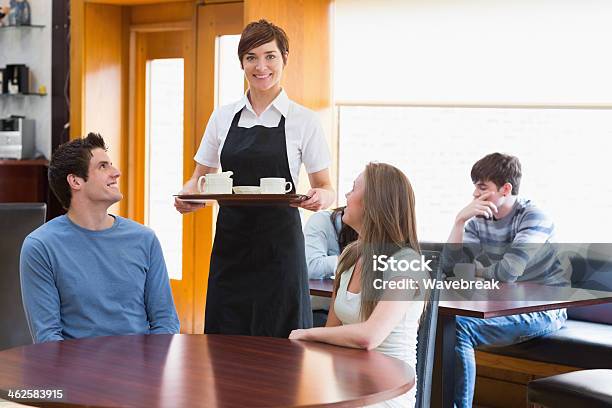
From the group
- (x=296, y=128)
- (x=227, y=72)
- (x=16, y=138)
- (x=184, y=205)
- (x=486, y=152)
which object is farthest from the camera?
(x=16, y=138)

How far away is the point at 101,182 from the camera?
9.78 feet

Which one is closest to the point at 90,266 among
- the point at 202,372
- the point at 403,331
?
the point at 202,372

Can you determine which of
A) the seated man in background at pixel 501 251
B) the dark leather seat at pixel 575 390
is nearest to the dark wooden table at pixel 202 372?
the dark leather seat at pixel 575 390

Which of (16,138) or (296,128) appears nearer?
(296,128)

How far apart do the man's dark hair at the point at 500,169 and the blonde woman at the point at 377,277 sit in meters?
1.79

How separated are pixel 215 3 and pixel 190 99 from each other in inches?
25.4

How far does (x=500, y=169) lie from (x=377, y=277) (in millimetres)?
2021

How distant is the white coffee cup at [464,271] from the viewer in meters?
4.02

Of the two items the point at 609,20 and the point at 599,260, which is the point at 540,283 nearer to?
the point at 599,260

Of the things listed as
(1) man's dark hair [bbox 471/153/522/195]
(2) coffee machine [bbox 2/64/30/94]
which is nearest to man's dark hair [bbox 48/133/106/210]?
(1) man's dark hair [bbox 471/153/522/195]

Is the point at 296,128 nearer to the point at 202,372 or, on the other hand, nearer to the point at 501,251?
the point at 202,372

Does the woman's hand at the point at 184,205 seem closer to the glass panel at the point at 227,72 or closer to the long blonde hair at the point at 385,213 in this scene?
the long blonde hair at the point at 385,213

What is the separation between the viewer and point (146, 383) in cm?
201

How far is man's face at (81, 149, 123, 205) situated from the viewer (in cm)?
295
